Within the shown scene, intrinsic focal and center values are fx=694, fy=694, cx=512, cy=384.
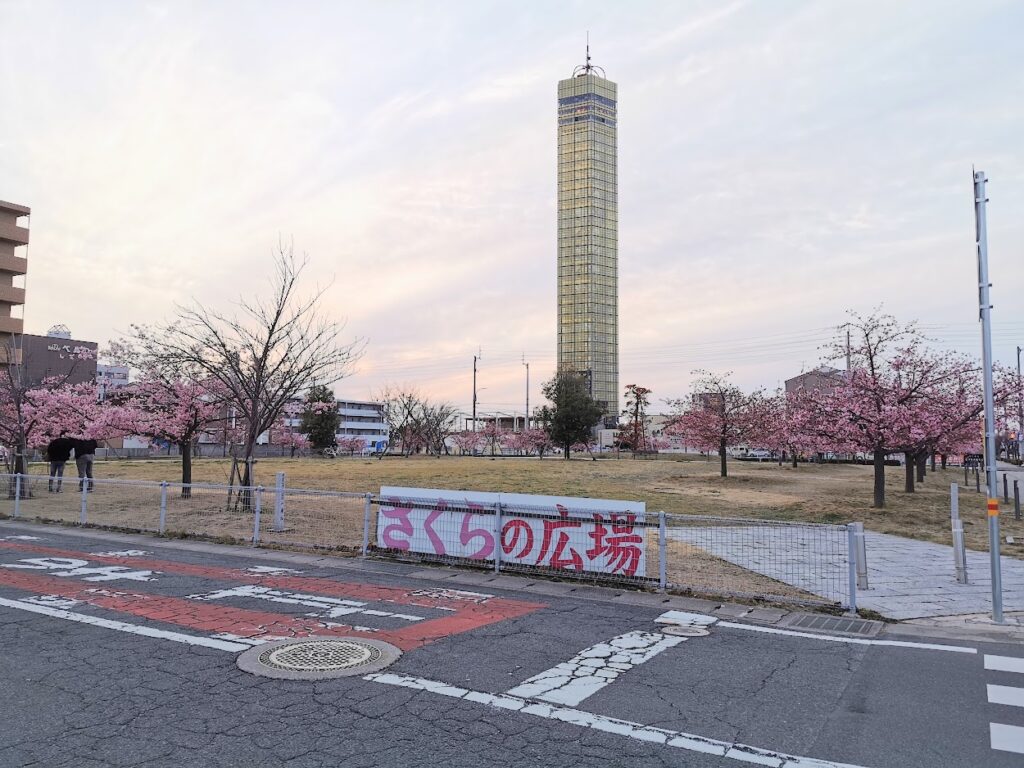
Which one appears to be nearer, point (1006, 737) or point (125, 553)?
point (1006, 737)

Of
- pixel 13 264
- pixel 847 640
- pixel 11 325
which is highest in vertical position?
pixel 13 264

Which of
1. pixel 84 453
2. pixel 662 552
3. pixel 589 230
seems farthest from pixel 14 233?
pixel 589 230

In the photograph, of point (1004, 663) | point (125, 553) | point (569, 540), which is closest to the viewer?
point (1004, 663)

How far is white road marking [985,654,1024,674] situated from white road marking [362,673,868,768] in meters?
3.06

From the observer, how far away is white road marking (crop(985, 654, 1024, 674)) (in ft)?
20.4

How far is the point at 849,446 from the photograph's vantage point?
79.8 feet

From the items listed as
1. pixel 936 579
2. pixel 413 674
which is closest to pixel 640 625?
pixel 413 674

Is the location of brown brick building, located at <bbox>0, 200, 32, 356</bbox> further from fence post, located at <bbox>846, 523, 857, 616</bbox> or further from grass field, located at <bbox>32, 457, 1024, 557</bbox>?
fence post, located at <bbox>846, 523, 857, 616</bbox>

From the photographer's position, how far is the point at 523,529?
10.7 meters

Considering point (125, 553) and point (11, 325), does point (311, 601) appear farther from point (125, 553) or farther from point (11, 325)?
point (11, 325)

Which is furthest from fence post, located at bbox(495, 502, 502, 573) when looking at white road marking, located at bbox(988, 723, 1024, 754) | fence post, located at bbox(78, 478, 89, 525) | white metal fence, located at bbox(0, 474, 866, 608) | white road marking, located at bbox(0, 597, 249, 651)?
fence post, located at bbox(78, 478, 89, 525)

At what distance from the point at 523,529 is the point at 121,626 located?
5477 mm

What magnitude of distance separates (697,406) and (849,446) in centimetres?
2152

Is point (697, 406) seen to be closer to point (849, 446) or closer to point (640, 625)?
point (849, 446)
